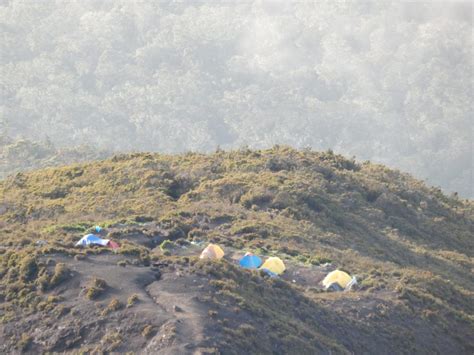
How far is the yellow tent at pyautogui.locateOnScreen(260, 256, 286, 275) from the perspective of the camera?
54.4 meters

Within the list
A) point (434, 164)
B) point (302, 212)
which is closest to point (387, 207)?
point (302, 212)

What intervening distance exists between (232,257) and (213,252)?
7.20 ft

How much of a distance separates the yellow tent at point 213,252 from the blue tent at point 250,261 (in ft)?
3.40

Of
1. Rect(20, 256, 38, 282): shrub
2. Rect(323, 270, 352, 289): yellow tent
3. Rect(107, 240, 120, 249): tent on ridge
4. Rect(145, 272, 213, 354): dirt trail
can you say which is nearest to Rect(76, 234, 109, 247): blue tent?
Rect(107, 240, 120, 249): tent on ridge

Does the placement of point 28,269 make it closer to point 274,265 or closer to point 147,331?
point 147,331

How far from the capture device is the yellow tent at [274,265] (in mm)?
54406

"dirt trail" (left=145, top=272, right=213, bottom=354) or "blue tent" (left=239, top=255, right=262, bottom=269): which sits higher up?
"dirt trail" (left=145, top=272, right=213, bottom=354)

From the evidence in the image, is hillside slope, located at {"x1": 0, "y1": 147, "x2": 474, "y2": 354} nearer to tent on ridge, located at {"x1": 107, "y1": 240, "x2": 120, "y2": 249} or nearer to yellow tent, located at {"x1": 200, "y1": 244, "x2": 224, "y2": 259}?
yellow tent, located at {"x1": 200, "y1": 244, "x2": 224, "y2": 259}

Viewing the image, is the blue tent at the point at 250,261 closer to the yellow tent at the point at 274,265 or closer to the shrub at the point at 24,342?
the yellow tent at the point at 274,265

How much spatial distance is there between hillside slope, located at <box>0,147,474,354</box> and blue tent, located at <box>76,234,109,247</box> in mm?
1240

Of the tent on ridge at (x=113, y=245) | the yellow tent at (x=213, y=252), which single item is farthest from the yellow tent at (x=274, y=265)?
the tent on ridge at (x=113, y=245)

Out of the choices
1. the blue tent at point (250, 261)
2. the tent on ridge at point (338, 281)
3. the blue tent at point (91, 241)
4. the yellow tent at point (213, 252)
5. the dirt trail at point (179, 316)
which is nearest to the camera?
the dirt trail at point (179, 316)

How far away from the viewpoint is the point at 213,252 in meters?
54.5

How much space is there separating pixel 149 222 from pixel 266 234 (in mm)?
5953
